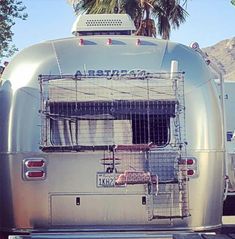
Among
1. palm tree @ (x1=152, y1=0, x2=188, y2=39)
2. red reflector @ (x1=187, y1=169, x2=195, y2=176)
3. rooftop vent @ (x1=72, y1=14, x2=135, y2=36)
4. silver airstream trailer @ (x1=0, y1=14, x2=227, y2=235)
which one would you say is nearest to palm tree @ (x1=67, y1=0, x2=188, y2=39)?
palm tree @ (x1=152, y1=0, x2=188, y2=39)

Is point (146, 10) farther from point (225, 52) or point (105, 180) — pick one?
point (225, 52)

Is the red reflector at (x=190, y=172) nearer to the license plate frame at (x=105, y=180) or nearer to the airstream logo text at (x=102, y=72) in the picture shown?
the license plate frame at (x=105, y=180)

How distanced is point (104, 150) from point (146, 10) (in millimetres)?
12676

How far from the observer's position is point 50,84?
634 cm

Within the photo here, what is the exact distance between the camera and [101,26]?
7668 millimetres

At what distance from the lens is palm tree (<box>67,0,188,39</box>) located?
18.0 meters

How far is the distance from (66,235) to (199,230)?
1.31m

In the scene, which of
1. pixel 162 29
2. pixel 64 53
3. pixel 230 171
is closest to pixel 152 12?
pixel 162 29

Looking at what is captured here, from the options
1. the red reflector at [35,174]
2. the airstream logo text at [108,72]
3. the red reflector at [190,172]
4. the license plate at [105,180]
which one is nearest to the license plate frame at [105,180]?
the license plate at [105,180]

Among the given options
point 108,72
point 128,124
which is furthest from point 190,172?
point 108,72

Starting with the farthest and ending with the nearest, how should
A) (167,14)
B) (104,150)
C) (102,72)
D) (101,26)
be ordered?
(167,14) → (101,26) → (102,72) → (104,150)

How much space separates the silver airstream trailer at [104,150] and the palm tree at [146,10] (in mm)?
11472

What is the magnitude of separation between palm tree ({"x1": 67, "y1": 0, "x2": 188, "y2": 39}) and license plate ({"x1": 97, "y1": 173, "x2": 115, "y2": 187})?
11.7m

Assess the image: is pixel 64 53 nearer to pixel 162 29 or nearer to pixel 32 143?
pixel 32 143
